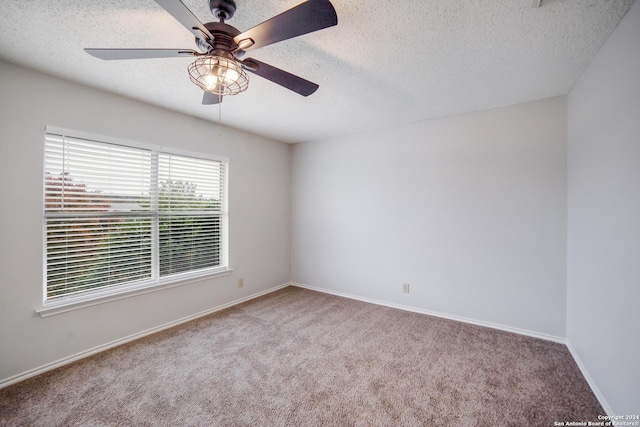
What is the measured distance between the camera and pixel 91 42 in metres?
1.79

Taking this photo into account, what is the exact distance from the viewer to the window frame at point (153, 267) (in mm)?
A: 2193

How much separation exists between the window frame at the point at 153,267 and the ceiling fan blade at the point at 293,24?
205 centimetres

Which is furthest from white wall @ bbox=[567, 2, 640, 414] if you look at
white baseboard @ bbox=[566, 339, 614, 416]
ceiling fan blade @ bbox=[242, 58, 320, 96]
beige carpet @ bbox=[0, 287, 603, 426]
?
ceiling fan blade @ bbox=[242, 58, 320, 96]

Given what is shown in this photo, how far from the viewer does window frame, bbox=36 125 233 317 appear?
7.20ft

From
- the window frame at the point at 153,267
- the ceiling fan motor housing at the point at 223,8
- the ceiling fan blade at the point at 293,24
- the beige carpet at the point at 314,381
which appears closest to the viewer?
the ceiling fan blade at the point at 293,24

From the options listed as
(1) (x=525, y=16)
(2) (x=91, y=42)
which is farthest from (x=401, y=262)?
(2) (x=91, y=42)

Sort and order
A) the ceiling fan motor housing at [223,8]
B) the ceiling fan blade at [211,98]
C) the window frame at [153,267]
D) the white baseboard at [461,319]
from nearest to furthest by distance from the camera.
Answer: the ceiling fan motor housing at [223,8], the ceiling fan blade at [211,98], the window frame at [153,267], the white baseboard at [461,319]

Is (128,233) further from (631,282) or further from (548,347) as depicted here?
(548,347)

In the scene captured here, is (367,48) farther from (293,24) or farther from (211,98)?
(211,98)

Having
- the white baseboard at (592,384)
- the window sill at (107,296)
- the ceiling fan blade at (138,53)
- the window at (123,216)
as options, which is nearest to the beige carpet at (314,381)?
the white baseboard at (592,384)

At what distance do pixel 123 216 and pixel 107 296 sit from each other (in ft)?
2.54

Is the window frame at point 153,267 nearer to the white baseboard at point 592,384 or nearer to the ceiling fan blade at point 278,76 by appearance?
the ceiling fan blade at point 278,76

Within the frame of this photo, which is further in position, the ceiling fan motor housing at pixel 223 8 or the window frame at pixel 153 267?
the window frame at pixel 153 267

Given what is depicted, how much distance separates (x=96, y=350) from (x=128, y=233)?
1.10 m
